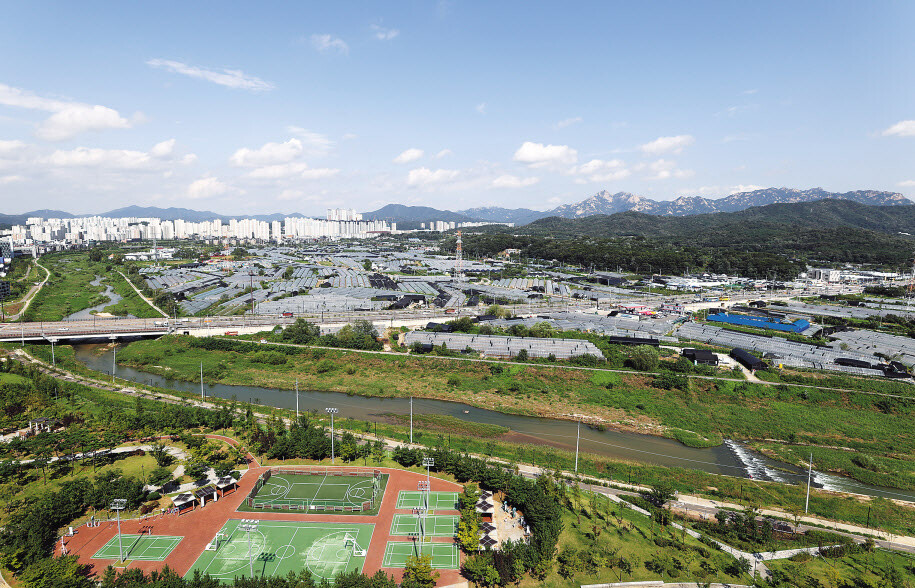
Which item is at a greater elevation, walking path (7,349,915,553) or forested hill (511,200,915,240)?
forested hill (511,200,915,240)

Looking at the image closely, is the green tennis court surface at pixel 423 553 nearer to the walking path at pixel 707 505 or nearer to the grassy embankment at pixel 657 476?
the walking path at pixel 707 505

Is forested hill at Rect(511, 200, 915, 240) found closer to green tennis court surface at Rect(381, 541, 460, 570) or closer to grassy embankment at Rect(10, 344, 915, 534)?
grassy embankment at Rect(10, 344, 915, 534)

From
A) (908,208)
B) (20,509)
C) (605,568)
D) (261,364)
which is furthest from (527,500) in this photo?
(908,208)

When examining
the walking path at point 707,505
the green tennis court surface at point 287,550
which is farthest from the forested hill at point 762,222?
the green tennis court surface at point 287,550

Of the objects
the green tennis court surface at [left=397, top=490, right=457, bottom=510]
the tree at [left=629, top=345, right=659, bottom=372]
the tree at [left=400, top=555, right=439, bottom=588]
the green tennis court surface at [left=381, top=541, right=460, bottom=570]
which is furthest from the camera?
the tree at [left=629, top=345, right=659, bottom=372]

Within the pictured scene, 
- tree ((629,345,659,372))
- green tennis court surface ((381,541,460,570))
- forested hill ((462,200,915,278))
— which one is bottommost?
green tennis court surface ((381,541,460,570))

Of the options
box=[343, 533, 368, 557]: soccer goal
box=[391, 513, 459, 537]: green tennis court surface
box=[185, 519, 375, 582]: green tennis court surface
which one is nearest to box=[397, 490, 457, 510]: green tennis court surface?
box=[391, 513, 459, 537]: green tennis court surface

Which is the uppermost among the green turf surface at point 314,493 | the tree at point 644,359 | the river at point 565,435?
the tree at point 644,359
